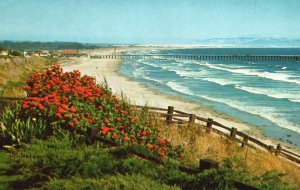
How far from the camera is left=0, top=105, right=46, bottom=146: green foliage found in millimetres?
8078

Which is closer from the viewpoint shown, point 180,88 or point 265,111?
point 265,111

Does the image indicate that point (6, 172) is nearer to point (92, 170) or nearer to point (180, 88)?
point (92, 170)

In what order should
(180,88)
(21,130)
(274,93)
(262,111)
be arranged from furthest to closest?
(180,88) < (274,93) < (262,111) < (21,130)

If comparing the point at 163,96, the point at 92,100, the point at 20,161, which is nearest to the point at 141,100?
the point at 163,96

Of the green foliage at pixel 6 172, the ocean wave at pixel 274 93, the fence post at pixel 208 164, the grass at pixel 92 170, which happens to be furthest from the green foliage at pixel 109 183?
the ocean wave at pixel 274 93

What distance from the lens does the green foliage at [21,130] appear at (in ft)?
26.5

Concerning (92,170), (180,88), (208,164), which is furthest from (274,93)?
(208,164)

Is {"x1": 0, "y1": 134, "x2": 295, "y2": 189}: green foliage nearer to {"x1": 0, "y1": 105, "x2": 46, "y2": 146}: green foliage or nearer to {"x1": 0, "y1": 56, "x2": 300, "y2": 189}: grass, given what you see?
{"x1": 0, "y1": 56, "x2": 300, "y2": 189}: grass

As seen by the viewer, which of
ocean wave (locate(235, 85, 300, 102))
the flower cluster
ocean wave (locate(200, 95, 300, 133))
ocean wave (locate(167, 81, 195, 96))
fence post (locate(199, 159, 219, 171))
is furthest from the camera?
ocean wave (locate(167, 81, 195, 96))

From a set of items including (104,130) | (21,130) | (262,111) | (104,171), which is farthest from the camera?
(262,111)

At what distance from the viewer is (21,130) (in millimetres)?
8070

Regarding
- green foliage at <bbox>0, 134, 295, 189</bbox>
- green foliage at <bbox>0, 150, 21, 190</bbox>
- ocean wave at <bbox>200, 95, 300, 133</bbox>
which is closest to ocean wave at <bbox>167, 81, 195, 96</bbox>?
ocean wave at <bbox>200, 95, 300, 133</bbox>

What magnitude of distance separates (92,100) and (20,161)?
246cm

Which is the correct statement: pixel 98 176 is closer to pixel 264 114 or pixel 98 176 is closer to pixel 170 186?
pixel 170 186
